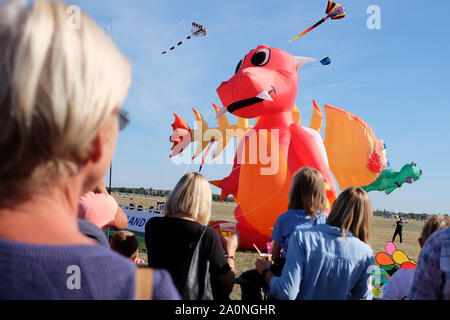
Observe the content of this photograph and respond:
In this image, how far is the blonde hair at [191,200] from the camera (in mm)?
2090

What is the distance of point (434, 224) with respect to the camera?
7.89 ft

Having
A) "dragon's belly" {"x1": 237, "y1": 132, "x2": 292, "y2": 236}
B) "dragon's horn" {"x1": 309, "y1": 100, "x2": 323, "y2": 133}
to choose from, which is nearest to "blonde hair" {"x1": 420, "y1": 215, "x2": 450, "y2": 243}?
"dragon's belly" {"x1": 237, "y1": 132, "x2": 292, "y2": 236}

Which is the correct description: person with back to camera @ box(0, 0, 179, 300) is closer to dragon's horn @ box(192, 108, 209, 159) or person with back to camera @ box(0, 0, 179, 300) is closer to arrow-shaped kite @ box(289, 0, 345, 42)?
arrow-shaped kite @ box(289, 0, 345, 42)

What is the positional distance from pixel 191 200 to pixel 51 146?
5.04 ft

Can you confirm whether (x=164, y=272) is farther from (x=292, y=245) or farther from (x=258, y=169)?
(x=258, y=169)

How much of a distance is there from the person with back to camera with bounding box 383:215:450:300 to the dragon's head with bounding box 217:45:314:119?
4.44 metres

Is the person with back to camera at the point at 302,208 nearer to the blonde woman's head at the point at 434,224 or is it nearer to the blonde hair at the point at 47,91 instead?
the blonde woman's head at the point at 434,224

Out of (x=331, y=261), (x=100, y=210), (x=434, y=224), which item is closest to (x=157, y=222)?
(x=100, y=210)

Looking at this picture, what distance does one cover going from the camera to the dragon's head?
6.51 metres

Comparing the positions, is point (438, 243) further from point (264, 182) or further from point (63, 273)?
point (264, 182)

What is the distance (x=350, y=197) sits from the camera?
6.96ft

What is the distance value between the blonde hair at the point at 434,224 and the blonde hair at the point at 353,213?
0.60 metres

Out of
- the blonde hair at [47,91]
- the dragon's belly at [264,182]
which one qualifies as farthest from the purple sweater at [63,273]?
the dragon's belly at [264,182]
